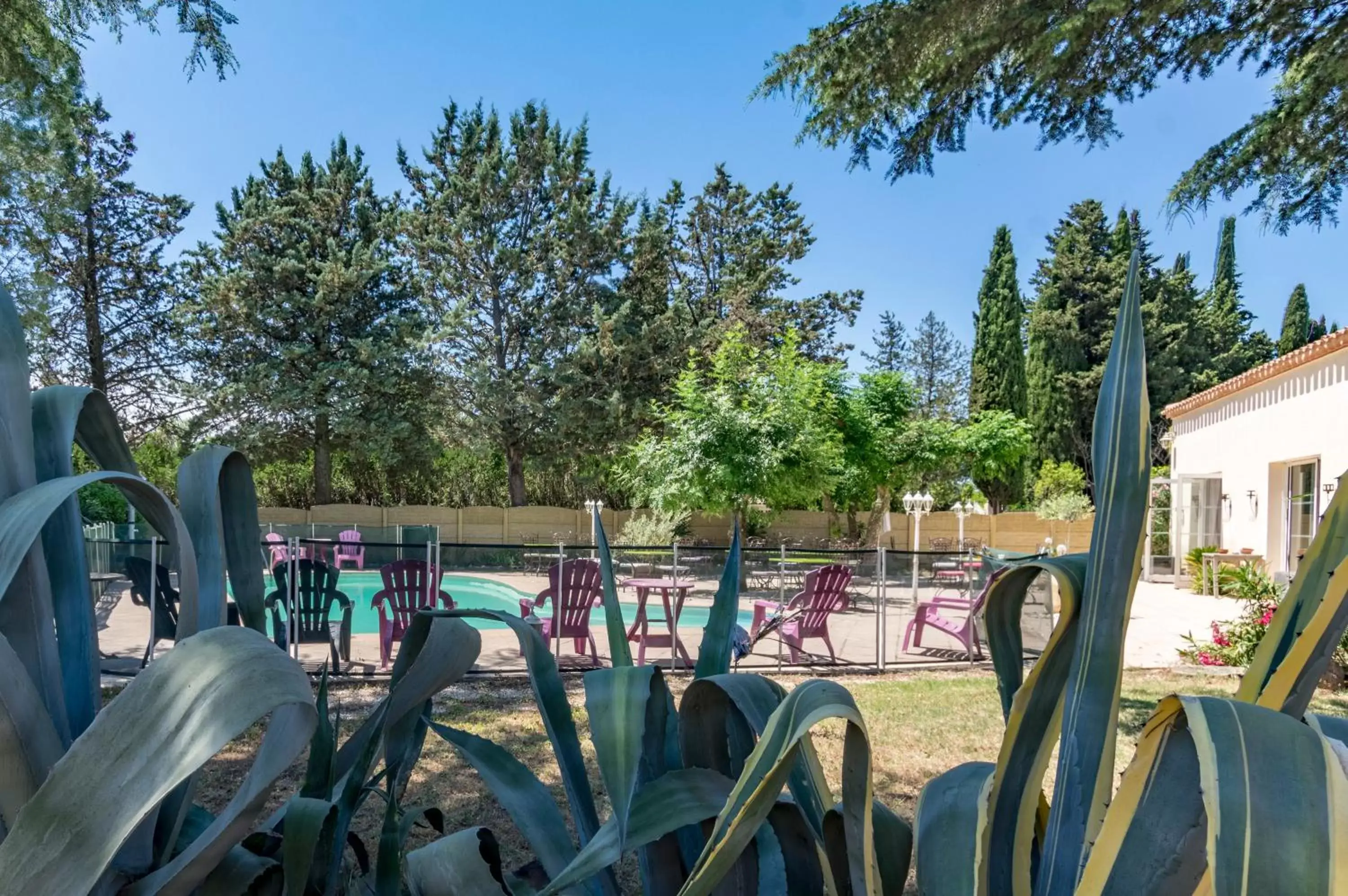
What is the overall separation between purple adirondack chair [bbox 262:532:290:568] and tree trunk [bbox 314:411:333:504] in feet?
27.6

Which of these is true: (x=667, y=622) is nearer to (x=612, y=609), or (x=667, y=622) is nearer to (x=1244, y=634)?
(x=1244, y=634)

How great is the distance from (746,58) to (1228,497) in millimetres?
12942

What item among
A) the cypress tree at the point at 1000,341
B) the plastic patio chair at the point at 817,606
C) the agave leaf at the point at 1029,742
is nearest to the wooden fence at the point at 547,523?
the cypress tree at the point at 1000,341

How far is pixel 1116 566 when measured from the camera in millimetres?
759

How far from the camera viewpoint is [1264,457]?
1254cm

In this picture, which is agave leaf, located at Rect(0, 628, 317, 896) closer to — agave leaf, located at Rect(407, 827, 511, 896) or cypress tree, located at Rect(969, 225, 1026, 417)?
agave leaf, located at Rect(407, 827, 511, 896)

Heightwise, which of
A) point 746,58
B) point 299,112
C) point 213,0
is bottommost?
point 213,0

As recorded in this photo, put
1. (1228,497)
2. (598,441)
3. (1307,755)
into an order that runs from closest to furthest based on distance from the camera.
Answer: (1307,755) → (1228,497) → (598,441)

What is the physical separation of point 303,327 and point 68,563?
2360 cm

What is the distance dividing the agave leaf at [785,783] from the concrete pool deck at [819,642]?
4737 mm

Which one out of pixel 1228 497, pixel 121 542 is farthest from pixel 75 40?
pixel 1228 497

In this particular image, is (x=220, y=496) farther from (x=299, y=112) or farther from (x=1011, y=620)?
(x=299, y=112)

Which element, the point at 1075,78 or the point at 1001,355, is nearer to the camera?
the point at 1075,78

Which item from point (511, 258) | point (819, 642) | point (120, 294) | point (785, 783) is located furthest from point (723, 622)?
point (120, 294)
